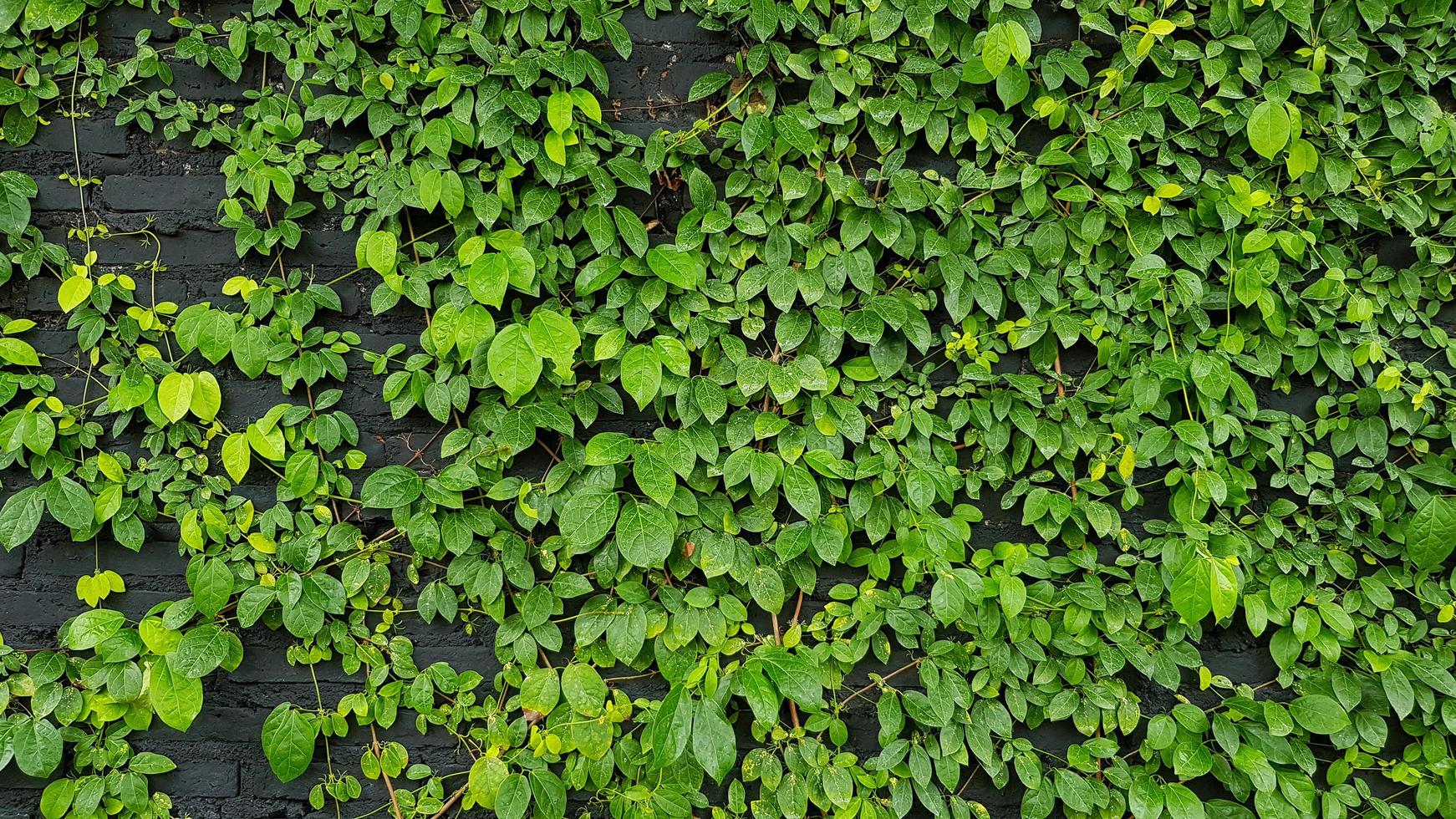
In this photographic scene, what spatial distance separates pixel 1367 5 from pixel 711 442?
1454 millimetres

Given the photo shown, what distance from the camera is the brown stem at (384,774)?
1.59m

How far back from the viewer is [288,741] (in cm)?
154

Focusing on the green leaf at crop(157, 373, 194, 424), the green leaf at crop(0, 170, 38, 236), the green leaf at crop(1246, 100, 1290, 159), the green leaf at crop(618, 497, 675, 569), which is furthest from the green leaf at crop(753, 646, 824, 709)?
the green leaf at crop(0, 170, 38, 236)

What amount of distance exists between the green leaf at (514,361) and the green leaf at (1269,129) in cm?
134

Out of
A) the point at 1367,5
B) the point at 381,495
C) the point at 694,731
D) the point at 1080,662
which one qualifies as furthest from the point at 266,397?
the point at 1367,5

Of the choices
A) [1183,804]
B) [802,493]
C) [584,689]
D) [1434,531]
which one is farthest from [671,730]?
[1434,531]

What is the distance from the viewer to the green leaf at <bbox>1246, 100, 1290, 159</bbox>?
59.1 inches

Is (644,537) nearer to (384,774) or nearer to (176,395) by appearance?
(384,774)

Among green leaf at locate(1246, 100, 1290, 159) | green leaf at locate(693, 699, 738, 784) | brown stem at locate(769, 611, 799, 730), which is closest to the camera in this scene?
green leaf at locate(693, 699, 738, 784)

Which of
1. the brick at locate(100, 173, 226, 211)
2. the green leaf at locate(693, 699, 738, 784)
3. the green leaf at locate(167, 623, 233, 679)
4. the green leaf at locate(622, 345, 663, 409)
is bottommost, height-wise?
the green leaf at locate(693, 699, 738, 784)

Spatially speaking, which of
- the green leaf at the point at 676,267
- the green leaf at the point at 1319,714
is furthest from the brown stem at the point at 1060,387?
the green leaf at the point at 676,267

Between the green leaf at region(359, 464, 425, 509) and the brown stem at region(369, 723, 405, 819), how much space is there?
1.49 feet

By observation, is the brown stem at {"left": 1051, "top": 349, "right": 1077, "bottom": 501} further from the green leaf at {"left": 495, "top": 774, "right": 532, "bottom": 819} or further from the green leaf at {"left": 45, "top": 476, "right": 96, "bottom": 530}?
the green leaf at {"left": 45, "top": 476, "right": 96, "bottom": 530}

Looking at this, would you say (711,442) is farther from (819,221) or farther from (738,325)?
(819,221)
